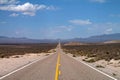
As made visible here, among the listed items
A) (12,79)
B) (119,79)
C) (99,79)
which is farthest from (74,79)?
(12,79)

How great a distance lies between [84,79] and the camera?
13.9 metres

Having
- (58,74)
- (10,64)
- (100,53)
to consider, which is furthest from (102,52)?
(58,74)

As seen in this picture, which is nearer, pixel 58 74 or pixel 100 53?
pixel 58 74

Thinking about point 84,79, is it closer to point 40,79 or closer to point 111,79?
point 111,79

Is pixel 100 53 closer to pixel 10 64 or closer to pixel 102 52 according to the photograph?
pixel 102 52

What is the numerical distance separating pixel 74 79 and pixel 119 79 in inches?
99.9

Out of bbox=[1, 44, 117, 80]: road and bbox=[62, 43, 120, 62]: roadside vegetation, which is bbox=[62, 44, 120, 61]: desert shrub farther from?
bbox=[1, 44, 117, 80]: road

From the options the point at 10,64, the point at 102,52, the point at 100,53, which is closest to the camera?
the point at 10,64

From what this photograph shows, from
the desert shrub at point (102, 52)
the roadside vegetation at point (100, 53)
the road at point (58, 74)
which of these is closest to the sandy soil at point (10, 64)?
the road at point (58, 74)

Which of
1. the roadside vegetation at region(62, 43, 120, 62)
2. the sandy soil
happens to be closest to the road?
the sandy soil

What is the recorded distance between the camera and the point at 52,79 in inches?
544

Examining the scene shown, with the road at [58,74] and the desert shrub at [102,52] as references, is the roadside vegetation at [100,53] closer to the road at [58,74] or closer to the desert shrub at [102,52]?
the desert shrub at [102,52]

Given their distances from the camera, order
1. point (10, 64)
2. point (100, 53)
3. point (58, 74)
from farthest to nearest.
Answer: point (100, 53) < point (10, 64) < point (58, 74)

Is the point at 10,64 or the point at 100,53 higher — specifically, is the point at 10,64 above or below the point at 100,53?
below
